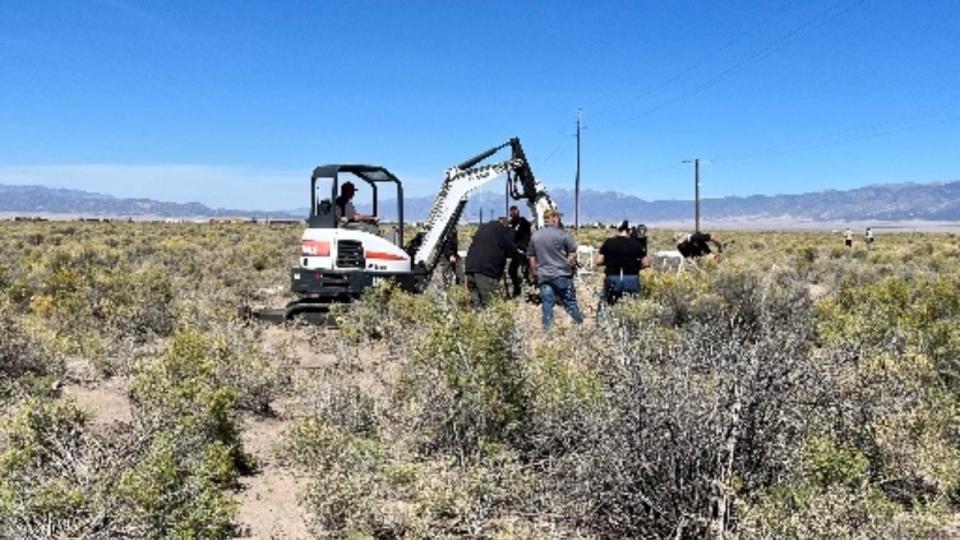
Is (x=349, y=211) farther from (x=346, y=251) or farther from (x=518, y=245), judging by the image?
(x=518, y=245)

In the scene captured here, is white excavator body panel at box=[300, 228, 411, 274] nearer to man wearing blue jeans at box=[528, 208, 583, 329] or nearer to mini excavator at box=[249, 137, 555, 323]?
mini excavator at box=[249, 137, 555, 323]

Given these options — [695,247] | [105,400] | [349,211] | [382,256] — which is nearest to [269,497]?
[105,400]

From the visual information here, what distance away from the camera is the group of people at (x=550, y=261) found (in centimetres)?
1045

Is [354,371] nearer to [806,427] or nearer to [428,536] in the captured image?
[428,536]

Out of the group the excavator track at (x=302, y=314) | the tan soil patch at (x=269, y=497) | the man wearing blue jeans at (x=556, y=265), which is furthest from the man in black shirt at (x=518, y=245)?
the tan soil patch at (x=269, y=497)

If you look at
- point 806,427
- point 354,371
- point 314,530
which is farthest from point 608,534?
point 354,371

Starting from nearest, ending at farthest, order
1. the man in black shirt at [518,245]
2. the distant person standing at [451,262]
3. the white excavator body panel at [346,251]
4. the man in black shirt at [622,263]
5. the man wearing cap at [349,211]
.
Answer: the man in black shirt at [622,263] → the white excavator body panel at [346,251] → the man wearing cap at [349,211] → the man in black shirt at [518,245] → the distant person standing at [451,262]

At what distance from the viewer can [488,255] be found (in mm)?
12188

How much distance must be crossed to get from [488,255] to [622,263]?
1.96 metres

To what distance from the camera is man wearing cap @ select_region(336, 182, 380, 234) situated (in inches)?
495

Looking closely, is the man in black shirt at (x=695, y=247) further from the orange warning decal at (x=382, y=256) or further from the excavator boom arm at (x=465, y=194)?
the orange warning decal at (x=382, y=256)

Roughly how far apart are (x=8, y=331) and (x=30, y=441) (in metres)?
3.42

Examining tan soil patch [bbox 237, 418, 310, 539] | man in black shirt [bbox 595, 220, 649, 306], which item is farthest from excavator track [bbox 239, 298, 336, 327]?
tan soil patch [bbox 237, 418, 310, 539]

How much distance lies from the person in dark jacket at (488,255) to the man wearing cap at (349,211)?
1.57m
